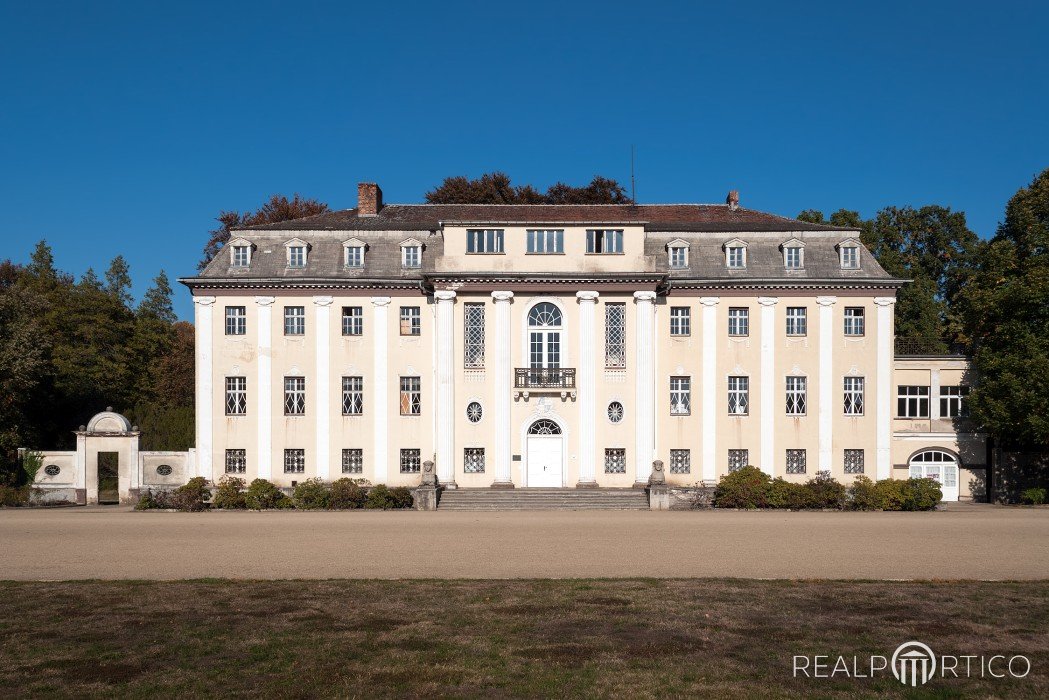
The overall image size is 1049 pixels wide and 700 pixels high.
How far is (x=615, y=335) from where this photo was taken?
118 feet

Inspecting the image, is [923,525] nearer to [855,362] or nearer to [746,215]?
[855,362]

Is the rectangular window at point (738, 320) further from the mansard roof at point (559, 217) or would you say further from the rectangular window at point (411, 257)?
the rectangular window at point (411, 257)

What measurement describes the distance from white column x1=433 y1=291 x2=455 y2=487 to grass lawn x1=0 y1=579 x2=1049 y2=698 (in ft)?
63.5

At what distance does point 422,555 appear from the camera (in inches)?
770

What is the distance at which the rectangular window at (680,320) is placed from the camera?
121 feet

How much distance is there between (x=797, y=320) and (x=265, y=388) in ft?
72.4

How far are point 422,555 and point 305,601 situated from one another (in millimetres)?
5556

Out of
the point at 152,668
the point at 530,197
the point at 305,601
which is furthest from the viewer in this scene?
the point at 530,197

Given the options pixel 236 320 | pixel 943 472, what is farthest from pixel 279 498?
pixel 943 472

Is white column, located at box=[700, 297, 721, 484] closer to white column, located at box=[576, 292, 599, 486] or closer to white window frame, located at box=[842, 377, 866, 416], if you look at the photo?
white column, located at box=[576, 292, 599, 486]

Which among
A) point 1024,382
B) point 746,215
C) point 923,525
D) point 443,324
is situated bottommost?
point 923,525

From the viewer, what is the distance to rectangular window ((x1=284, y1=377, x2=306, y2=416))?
36.6m

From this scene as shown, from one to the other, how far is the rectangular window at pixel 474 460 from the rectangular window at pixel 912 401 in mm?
18162

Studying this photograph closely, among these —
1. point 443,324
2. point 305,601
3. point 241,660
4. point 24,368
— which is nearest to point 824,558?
point 305,601
